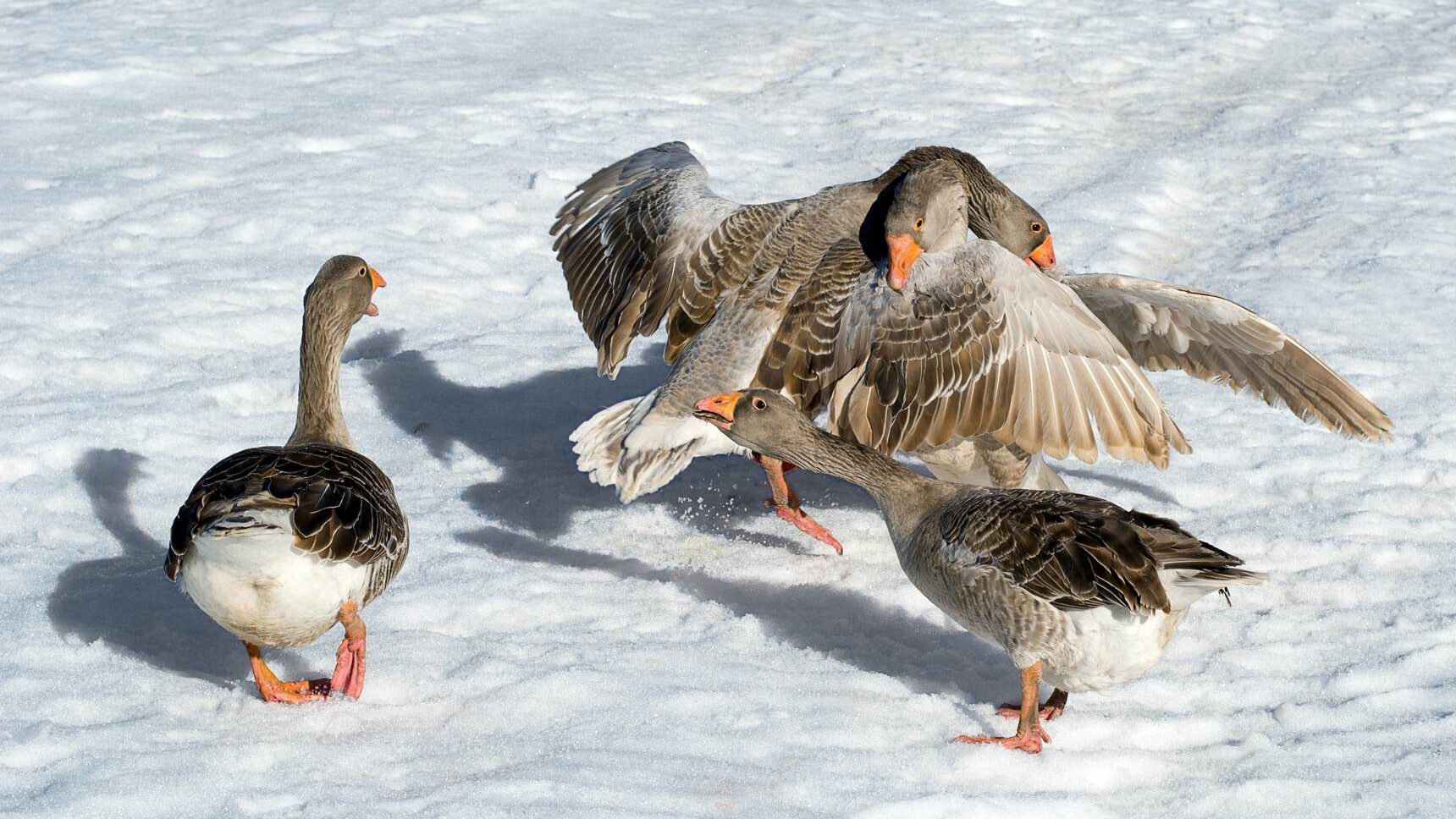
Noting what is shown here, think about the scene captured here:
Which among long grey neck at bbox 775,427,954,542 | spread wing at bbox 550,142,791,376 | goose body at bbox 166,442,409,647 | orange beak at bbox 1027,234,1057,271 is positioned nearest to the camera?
goose body at bbox 166,442,409,647

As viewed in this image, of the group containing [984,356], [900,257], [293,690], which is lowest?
[293,690]

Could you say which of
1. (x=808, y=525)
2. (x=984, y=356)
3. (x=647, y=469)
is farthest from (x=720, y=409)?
(x=984, y=356)

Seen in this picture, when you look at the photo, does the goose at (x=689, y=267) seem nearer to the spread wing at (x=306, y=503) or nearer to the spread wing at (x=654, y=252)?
the spread wing at (x=654, y=252)

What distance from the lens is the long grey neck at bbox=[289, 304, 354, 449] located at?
16.8ft

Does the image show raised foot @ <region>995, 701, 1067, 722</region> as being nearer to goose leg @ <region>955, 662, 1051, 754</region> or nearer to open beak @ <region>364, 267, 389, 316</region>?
goose leg @ <region>955, 662, 1051, 754</region>

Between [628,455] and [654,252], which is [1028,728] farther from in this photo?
[654,252]

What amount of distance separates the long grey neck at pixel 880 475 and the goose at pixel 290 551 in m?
1.48

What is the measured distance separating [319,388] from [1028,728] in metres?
2.73

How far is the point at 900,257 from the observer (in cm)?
553

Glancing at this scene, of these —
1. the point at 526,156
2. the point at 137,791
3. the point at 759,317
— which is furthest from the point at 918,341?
the point at 526,156

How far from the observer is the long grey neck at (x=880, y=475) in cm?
491

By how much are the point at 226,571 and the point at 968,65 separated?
9.67 metres

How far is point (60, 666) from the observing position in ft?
15.0

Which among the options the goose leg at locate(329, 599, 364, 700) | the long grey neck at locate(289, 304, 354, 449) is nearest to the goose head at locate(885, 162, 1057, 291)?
the long grey neck at locate(289, 304, 354, 449)
